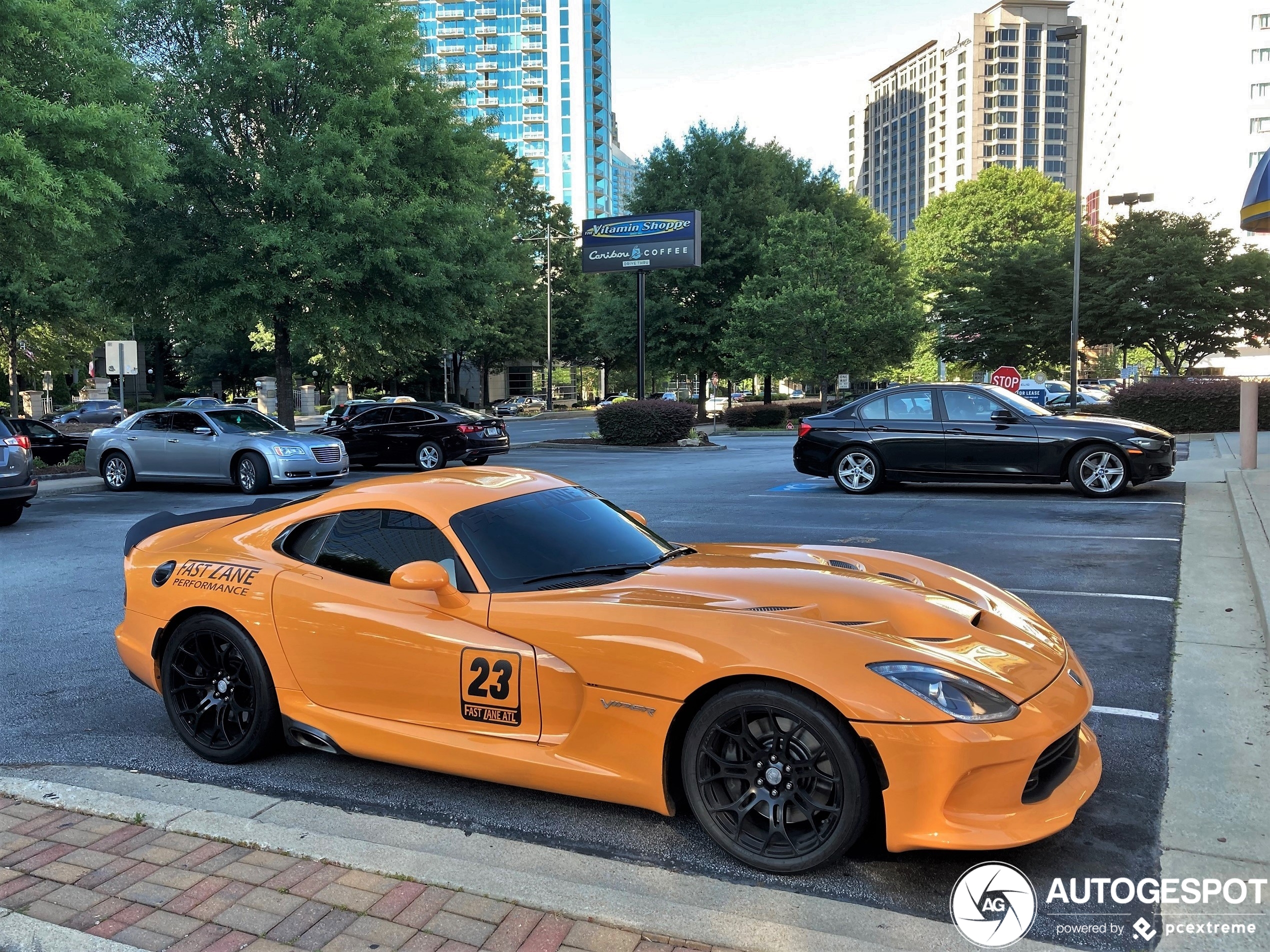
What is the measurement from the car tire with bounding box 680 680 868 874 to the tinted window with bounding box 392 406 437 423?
18.5 metres

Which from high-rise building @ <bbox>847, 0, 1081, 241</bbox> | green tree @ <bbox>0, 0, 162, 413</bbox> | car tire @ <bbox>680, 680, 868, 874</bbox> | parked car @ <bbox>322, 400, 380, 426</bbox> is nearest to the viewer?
car tire @ <bbox>680, 680, 868, 874</bbox>

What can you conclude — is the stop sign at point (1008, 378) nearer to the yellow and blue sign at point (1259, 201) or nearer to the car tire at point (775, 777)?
the yellow and blue sign at point (1259, 201)

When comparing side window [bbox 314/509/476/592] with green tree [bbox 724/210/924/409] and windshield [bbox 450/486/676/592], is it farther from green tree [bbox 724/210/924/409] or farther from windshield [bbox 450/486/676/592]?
green tree [bbox 724/210/924/409]

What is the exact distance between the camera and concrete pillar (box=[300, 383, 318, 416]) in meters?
68.3

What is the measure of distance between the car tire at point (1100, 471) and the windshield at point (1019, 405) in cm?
73

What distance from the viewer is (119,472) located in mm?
16984

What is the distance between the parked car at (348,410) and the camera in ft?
80.7

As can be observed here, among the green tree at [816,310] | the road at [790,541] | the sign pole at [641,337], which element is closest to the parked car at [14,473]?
the road at [790,541]

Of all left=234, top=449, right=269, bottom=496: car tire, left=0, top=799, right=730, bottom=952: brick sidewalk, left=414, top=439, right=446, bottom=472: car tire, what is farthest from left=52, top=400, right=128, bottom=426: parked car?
left=0, top=799, right=730, bottom=952: brick sidewalk

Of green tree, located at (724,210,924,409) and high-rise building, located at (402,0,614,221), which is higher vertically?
high-rise building, located at (402,0,614,221)

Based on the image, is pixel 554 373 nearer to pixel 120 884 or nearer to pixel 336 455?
pixel 336 455

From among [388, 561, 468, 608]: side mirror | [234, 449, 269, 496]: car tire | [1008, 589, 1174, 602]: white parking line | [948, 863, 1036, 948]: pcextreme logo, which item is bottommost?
[948, 863, 1036, 948]: pcextreme logo

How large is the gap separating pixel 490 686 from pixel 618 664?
57 cm

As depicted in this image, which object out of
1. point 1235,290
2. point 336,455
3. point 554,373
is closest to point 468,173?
point 336,455
